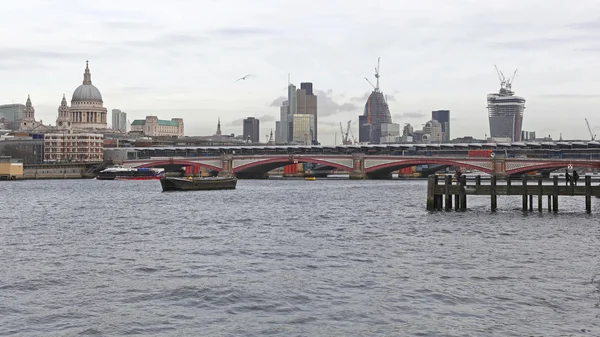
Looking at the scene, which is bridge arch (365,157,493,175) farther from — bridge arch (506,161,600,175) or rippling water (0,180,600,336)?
rippling water (0,180,600,336)

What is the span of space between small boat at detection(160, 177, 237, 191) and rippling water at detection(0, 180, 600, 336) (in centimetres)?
4770

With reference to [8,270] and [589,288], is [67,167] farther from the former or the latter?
[589,288]

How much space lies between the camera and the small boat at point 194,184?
103056mm

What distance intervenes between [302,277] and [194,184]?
76.7m

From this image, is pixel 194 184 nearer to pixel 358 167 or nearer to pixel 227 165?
pixel 227 165

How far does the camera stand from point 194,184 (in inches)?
4183

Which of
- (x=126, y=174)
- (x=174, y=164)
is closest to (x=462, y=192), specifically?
(x=126, y=174)

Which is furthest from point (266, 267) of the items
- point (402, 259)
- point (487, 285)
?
point (487, 285)

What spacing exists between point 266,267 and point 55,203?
159 ft

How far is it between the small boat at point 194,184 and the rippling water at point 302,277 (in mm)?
47699

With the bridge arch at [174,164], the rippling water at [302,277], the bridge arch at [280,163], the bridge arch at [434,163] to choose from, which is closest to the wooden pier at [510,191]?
the rippling water at [302,277]

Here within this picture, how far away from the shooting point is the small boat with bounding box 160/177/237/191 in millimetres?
103056

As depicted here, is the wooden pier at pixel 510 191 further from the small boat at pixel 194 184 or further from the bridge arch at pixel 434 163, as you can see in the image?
the bridge arch at pixel 434 163

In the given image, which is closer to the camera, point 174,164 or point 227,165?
point 227,165
